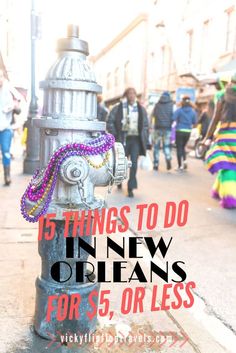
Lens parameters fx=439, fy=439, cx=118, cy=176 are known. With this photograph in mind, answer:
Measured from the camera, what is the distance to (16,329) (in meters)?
2.75

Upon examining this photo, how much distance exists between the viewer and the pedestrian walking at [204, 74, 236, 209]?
6.22 metres

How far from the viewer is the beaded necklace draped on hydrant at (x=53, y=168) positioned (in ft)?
8.05

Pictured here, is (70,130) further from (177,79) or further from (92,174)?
(177,79)

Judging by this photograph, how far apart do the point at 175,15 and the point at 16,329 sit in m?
21.5

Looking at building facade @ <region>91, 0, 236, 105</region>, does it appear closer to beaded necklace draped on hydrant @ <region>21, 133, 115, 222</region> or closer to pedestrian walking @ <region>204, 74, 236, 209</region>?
pedestrian walking @ <region>204, 74, 236, 209</region>

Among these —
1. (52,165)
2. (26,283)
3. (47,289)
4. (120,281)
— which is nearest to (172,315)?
(120,281)

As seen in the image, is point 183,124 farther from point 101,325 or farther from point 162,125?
point 101,325

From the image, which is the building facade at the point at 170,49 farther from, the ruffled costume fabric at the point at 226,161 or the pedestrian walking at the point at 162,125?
the ruffled costume fabric at the point at 226,161

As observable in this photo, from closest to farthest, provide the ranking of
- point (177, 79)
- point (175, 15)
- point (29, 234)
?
point (29, 234) < point (175, 15) < point (177, 79)

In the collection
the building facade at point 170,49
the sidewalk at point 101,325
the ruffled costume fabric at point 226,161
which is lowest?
the sidewalk at point 101,325

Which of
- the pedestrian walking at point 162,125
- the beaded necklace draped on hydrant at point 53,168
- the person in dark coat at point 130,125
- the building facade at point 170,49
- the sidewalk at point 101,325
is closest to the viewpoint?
the beaded necklace draped on hydrant at point 53,168

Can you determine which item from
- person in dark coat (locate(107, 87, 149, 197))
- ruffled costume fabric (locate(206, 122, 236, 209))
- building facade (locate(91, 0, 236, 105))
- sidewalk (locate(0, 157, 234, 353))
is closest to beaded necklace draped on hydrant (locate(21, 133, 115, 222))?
sidewalk (locate(0, 157, 234, 353))

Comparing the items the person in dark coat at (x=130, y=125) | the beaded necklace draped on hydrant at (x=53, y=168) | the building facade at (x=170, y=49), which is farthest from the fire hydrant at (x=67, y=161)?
the building facade at (x=170, y=49)

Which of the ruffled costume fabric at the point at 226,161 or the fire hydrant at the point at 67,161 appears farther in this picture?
the ruffled costume fabric at the point at 226,161
